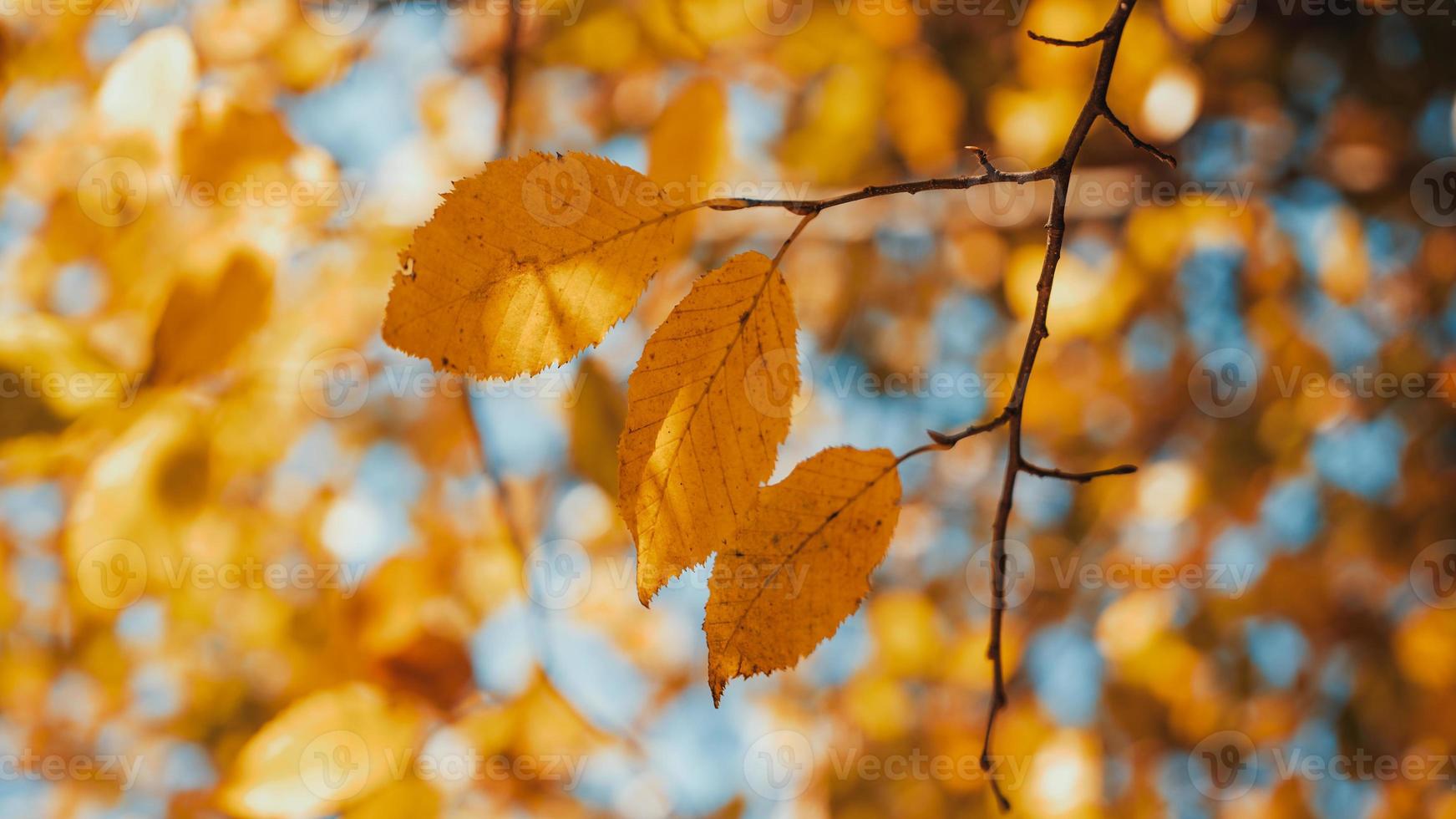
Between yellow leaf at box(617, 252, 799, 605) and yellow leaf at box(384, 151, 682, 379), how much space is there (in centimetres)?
4

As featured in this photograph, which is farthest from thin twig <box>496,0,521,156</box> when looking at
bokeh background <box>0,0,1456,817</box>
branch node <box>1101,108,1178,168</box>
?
branch node <box>1101,108,1178,168</box>

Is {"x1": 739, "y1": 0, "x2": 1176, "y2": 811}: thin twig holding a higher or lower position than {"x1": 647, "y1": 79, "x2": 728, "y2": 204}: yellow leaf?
higher

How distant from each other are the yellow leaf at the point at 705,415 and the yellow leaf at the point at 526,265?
42 mm

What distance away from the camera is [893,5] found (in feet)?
5.39

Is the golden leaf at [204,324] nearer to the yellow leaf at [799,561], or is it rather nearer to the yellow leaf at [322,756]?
the yellow leaf at [322,756]

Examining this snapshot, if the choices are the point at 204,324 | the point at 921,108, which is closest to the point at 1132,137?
the point at 204,324

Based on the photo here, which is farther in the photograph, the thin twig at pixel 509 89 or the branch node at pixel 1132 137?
the thin twig at pixel 509 89

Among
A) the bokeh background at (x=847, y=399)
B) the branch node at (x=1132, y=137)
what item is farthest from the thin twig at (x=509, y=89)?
the branch node at (x=1132, y=137)

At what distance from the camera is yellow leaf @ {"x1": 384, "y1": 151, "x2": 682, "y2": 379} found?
430mm

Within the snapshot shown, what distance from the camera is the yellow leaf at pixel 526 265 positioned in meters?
0.43

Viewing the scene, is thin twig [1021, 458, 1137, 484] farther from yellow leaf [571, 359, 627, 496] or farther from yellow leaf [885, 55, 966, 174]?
yellow leaf [885, 55, 966, 174]

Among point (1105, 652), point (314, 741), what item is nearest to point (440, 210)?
point (314, 741)

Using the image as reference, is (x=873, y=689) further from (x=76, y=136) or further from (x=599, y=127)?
(x=76, y=136)

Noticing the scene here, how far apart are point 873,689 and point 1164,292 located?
132 centimetres
